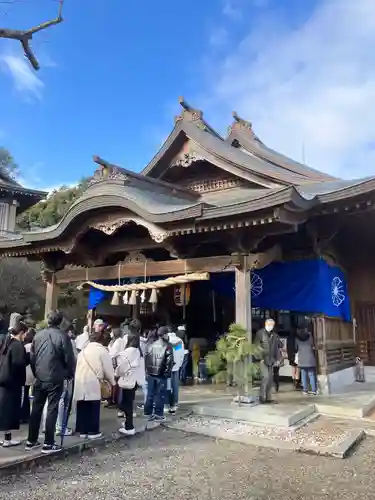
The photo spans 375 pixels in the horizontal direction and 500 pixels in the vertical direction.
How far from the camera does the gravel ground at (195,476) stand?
4246 millimetres

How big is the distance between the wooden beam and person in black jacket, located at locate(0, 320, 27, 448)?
442 cm

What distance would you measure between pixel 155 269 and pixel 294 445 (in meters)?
5.02

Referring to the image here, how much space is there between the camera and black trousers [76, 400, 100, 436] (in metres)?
5.89

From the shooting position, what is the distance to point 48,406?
518cm

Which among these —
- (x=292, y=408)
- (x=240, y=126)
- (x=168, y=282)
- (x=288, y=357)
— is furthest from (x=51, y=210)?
(x=292, y=408)

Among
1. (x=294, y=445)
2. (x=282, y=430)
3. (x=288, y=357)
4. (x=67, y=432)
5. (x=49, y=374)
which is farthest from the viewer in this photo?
(x=288, y=357)

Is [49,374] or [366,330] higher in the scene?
[366,330]

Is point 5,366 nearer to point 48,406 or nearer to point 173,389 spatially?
point 48,406

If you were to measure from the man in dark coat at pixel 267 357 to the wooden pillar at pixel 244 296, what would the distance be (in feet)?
1.11

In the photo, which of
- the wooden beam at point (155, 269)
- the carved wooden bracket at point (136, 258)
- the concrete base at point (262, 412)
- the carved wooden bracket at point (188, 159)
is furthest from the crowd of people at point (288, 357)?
the carved wooden bracket at point (188, 159)

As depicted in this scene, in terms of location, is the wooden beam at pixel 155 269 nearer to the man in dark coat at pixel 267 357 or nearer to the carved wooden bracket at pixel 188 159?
the man in dark coat at pixel 267 357

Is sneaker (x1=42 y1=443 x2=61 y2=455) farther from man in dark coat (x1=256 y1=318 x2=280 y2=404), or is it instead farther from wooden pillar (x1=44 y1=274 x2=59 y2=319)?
wooden pillar (x1=44 y1=274 x2=59 y2=319)

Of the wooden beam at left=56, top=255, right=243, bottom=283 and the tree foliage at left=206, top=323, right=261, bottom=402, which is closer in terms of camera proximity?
the tree foliage at left=206, top=323, right=261, bottom=402

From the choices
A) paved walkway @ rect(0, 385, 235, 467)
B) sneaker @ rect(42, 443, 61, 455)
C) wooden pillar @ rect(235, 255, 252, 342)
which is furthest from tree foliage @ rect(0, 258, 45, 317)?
sneaker @ rect(42, 443, 61, 455)
